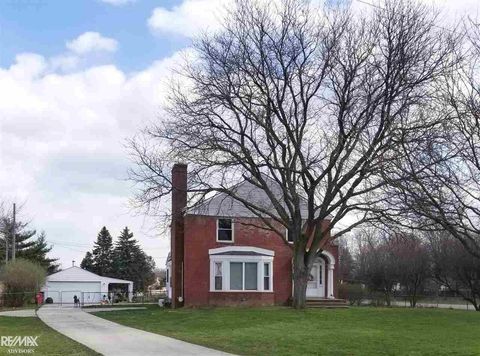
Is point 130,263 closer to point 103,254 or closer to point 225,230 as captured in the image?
point 103,254

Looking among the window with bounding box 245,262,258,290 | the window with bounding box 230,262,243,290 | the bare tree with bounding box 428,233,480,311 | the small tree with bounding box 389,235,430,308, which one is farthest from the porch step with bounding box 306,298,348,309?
the small tree with bounding box 389,235,430,308

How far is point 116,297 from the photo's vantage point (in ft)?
Answer: 204

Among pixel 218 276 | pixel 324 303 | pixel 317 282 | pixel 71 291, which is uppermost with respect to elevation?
pixel 218 276

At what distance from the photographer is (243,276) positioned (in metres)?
35.9

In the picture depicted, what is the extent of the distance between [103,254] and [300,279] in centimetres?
7297

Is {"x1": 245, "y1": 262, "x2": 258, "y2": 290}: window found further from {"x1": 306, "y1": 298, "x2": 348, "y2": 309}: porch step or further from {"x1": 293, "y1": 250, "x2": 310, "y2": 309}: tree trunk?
{"x1": 293, "y1": 250, "x2": 310, "y2": 309}: tree trunk

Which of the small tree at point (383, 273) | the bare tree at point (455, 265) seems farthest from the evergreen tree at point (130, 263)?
the bare tree at point (455, 265)

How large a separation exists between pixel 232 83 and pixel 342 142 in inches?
224

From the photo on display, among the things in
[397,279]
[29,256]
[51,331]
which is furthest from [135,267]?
[51,331]

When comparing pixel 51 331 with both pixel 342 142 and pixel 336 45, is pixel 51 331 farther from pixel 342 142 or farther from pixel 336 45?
pixel 336 45

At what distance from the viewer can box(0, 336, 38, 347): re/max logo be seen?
14957mm

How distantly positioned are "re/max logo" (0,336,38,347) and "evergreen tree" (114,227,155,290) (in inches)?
2947

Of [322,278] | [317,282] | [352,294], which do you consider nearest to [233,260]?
[317,282]

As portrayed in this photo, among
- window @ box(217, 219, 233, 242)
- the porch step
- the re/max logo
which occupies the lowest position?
the porch step
